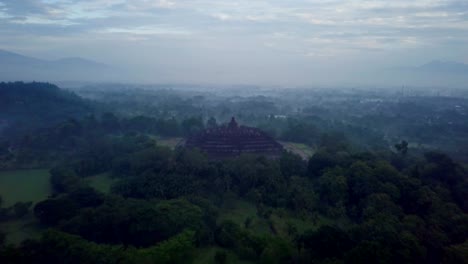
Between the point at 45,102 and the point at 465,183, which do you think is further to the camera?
the point at 45,102

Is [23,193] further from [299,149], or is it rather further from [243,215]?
[299,149]

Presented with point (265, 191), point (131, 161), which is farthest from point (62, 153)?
point (265, 191)

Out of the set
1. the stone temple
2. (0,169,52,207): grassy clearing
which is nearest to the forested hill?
(0,169,52,207): grassy clearing

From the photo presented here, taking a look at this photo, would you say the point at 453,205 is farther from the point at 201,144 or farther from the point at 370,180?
the point at 201,144

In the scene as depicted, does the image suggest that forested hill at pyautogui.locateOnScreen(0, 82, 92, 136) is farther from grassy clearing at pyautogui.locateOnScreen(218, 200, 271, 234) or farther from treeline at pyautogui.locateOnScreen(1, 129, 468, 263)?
grassy clearing at pyautogui.locateOnScreen(218, 200, 271, 234)

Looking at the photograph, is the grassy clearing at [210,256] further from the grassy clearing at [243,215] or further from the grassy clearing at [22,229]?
the grassy clearing at [22,229]

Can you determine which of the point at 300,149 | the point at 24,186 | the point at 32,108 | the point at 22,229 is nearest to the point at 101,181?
the point at 24,186
